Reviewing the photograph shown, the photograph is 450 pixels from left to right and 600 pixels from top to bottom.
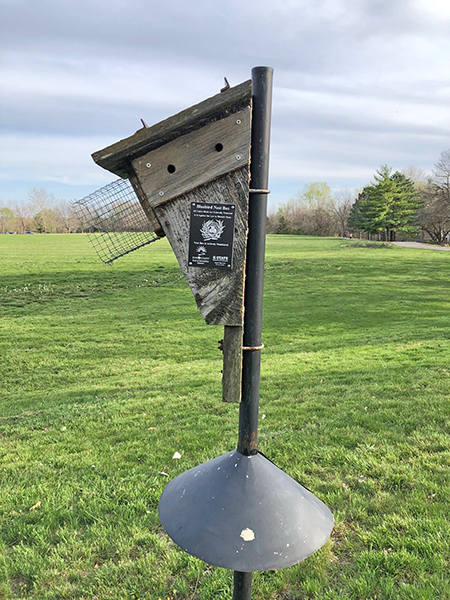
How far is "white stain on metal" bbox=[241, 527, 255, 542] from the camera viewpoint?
5.11 ft

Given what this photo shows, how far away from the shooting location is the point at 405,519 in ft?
10.6

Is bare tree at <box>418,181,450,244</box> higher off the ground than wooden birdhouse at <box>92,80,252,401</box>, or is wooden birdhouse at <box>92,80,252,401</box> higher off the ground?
bare tree at <box>418,181,450,244</box>

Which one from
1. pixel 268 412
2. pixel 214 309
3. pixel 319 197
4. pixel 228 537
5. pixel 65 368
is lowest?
pixel 65 368

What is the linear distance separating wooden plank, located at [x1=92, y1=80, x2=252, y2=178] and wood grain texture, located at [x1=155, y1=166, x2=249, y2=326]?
8.3 inches

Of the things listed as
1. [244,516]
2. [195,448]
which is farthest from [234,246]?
[195,448]

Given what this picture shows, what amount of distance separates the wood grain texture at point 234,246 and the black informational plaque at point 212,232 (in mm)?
23

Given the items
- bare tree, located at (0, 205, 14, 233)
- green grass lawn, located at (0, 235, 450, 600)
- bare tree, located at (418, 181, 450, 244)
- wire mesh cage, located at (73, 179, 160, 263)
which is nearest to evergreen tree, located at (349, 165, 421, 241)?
bare tree, located at (418, 181, 450, 244)

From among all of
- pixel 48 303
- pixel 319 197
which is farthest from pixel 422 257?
pixel 319 197

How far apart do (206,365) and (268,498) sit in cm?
803

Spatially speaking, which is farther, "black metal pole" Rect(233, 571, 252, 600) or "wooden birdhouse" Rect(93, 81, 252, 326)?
"black metal pole" Rect(233, 571, 252, 600)

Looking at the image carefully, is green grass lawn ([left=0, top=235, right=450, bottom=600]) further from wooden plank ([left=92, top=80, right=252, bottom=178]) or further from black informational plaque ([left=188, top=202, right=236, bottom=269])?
wooden plank ([left=92, top=80, right=252, bottom=178])

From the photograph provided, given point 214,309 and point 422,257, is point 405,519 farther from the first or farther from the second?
point 422,257

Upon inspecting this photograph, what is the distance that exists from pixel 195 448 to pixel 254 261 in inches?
144

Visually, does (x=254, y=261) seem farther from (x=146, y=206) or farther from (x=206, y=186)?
(x=146, y=206)
